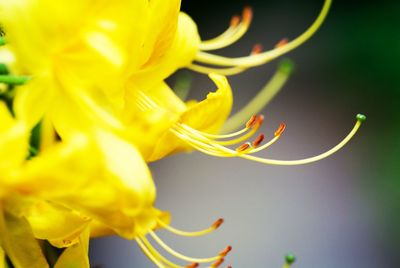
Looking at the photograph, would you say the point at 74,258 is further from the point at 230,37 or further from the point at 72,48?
the point at 230,37

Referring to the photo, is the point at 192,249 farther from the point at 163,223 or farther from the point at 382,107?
the point at 163,223

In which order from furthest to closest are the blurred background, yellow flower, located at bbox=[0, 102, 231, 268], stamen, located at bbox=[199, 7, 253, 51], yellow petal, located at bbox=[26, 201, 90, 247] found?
the blurred background, stamen, located at bbox=[199, 7, 253, 51], yellow petal, located at bbox=[26, 201, 90, 247], yellow flower, located at bbox=[0, 102, 231, 268]

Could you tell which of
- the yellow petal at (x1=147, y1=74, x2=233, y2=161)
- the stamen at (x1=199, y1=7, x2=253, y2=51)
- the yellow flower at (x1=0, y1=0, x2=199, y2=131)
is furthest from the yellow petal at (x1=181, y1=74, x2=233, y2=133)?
the stamen at (x1=199, y1=7, x2=253, y2=51)

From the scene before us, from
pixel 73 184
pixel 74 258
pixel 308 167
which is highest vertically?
pixel 73 184

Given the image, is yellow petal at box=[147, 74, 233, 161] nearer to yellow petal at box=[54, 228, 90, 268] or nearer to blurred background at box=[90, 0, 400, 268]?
yellow petal at box=[54, 228, 90, 268]

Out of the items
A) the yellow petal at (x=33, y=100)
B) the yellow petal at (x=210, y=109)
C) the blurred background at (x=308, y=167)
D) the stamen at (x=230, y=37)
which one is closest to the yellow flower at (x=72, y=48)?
the yellow petal at (x=33, y=100)

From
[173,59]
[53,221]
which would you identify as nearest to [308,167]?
[173,59]

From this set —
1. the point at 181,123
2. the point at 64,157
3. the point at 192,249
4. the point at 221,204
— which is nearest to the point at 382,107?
the point at 221,204
